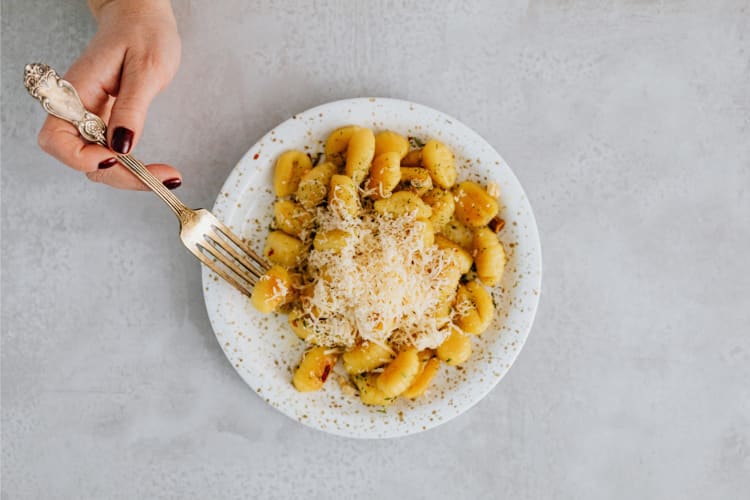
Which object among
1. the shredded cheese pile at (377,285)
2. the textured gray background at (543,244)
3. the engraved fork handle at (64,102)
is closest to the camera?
the engraved fork handle at (64,102)

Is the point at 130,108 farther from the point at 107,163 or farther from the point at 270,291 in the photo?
the point at 270,291

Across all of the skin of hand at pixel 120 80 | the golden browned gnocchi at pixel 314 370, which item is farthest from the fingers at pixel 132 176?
the golden browned gnocchi at pixel 314 370

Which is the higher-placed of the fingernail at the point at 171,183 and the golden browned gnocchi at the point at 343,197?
the golden browned gnocchi at the point at 343,197

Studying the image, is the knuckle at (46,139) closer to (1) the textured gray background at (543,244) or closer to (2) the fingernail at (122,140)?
(2) the fingernail at (122,140)

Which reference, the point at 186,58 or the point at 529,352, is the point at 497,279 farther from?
the point at 186,58

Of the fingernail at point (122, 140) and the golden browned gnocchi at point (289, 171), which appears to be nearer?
the fingernail at point (122, 140)

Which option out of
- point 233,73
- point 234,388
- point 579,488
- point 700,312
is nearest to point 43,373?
point 234,388

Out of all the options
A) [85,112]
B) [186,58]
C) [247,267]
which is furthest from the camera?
[186,58]
